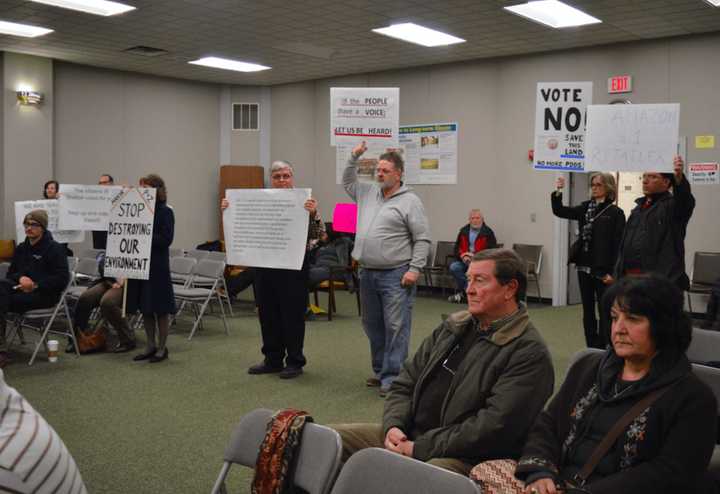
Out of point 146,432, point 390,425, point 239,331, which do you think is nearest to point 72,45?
point 239,331

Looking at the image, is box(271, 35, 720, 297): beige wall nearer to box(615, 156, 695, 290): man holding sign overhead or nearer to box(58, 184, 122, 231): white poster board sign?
box(615, 156, 695, 290): man holding sign overhead

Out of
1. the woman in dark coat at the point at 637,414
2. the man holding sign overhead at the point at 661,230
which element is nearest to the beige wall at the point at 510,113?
the man holding sign overhead at the point at 661,230

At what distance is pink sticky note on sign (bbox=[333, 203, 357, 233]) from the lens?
1152 centimetres

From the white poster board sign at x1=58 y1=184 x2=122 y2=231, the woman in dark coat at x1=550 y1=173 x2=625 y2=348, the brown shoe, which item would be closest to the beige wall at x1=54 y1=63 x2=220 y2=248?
the white poster board sign at x1=58 y1=184 x2=122 y2=231

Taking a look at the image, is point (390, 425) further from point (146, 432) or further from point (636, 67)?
point (636, 67)

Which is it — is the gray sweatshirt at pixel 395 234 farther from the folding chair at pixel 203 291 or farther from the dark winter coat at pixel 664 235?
the folding chair at pixel 203 291

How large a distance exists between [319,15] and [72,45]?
3.89 meters

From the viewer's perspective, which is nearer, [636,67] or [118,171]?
[636,67]

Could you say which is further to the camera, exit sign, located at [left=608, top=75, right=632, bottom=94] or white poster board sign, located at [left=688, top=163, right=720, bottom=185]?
exit sign, located at [left=608, top=75, right=632, bottom=94]

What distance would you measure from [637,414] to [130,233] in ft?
16.2

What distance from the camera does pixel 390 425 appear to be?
111 inches

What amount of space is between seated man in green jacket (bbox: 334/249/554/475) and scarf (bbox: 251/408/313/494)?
0.38 m

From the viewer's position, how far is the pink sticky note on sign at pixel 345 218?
11.5 m

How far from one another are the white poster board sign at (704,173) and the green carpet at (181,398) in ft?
8.93
